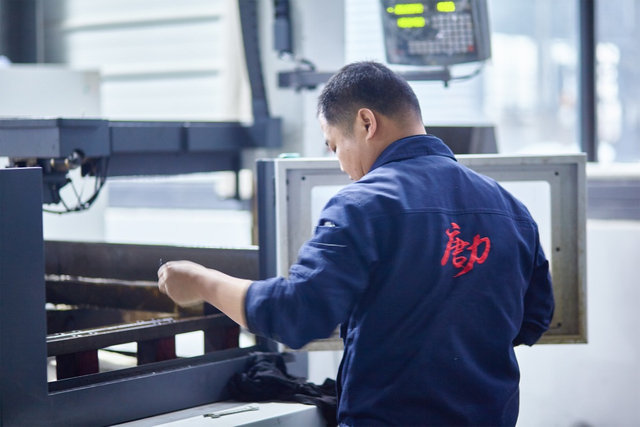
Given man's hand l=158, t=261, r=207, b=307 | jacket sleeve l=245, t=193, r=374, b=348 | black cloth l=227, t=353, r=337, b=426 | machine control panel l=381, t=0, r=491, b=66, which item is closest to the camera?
jacket sleeve l=245, t=193, r=374, b=348

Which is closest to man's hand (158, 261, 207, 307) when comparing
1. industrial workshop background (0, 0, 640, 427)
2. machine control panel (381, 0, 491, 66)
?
industrial workshop background (0, 0, 640, 427)

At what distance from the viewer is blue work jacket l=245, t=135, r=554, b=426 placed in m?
1.07

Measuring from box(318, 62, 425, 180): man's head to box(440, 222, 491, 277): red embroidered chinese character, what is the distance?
20cm

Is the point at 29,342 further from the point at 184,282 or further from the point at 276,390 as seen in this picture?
the point at 276,390

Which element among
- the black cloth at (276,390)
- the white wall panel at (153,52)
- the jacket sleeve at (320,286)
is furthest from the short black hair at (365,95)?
the white wall panel at (153,52)

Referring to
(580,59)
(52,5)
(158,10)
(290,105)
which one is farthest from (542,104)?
(52,5)

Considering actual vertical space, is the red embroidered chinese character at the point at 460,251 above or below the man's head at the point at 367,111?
below

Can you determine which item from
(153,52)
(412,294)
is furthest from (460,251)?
(153,52)

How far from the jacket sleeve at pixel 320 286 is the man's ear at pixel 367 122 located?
0.17m

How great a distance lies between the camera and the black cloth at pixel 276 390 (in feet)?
5.39

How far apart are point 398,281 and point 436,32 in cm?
129

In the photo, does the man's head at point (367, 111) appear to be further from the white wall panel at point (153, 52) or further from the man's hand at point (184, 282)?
the white wall panel at point (153, 52)

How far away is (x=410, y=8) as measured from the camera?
2.21 meters

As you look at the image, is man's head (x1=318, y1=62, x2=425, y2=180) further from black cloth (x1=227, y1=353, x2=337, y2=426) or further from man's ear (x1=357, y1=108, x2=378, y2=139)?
black cloth (x1=227, y1=353, x2=337, y2=426)
